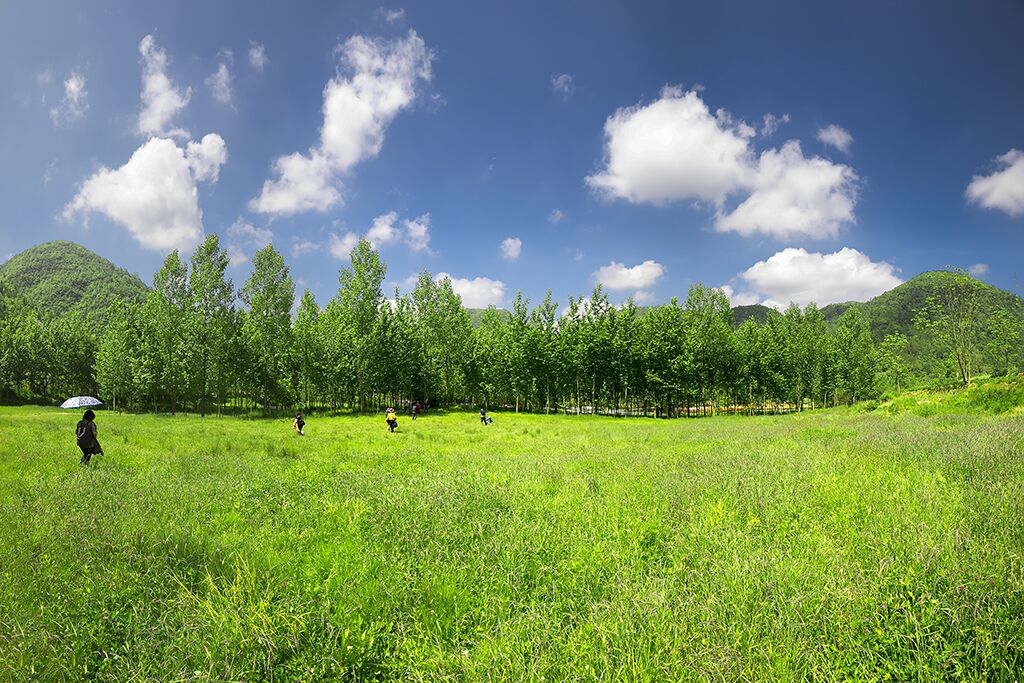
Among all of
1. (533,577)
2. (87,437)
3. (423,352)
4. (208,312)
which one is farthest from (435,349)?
(533,577)

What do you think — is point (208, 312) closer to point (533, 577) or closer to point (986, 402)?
point (533, 577)

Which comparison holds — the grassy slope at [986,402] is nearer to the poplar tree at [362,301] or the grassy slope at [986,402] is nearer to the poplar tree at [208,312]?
the poplar tree at [362,301]

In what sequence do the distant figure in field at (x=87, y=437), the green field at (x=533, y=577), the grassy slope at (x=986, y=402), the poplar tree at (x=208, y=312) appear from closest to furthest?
the green field at (x=533, y=577) → the distant figure in field at (x=87, y=437) → the grassy slope at (x=986, y=402) → the poplar tree at (x=208, y=312)

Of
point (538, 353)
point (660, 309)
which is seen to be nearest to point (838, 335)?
point (660, 309)

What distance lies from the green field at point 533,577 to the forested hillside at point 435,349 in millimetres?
46371

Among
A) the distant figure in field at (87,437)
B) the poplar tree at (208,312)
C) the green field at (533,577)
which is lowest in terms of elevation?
the green field at (533,577)

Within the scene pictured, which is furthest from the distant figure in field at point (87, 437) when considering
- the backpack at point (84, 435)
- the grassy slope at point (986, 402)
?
the grassy slope at point (986, 402)

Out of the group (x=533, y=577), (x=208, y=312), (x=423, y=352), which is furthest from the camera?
(x=423, y=352)

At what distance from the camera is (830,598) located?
4734 mm

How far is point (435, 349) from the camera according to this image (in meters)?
68.1

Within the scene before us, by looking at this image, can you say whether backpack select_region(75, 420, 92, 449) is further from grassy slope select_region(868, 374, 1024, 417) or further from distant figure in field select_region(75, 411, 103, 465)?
grassy slope select_region(868, 374, 1024, 417)

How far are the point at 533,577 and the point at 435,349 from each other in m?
63.4

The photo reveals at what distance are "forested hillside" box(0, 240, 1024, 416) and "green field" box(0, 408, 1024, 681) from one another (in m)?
46.4

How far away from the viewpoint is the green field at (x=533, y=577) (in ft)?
13.0
